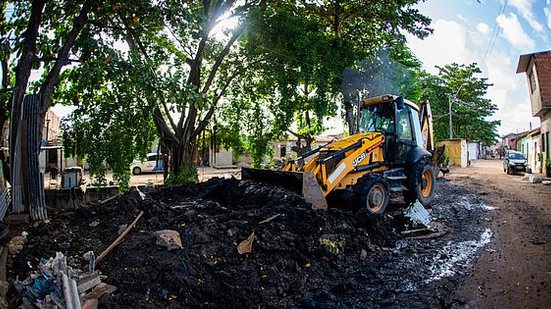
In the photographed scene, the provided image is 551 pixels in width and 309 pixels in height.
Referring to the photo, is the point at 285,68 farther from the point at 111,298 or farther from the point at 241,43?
the point at 111,298

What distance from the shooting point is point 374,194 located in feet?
27.1

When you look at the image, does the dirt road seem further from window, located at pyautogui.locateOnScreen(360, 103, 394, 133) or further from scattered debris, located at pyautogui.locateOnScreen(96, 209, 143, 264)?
scattered debris, located at pyautogui.locateOnScreen(96, 209, 143, 264)

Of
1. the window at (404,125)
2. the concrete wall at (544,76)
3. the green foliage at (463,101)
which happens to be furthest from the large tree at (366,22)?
the green foliage at (463,101)

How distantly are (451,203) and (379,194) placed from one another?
3849mm

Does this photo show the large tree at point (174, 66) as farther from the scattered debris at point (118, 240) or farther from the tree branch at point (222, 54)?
the scattered debris at point (118, 240)

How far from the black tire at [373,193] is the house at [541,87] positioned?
52.1 ft

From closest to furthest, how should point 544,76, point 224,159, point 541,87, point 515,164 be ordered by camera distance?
point 541,87, point 544,76, point 515,164, point 224,159

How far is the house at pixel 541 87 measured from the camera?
19875mm

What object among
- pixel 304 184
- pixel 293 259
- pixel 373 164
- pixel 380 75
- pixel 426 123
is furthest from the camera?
pixel 380 75

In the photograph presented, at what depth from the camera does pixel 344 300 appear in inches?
178

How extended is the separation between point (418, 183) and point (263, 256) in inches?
219

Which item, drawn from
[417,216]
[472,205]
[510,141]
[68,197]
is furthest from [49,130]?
[510,141]

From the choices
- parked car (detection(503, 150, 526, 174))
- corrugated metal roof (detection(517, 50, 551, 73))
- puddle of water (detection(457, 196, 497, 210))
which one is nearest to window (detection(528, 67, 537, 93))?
corrugated metal roof (detection(517, 50, 551, 73))

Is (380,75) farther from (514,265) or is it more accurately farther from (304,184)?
(514,265)
